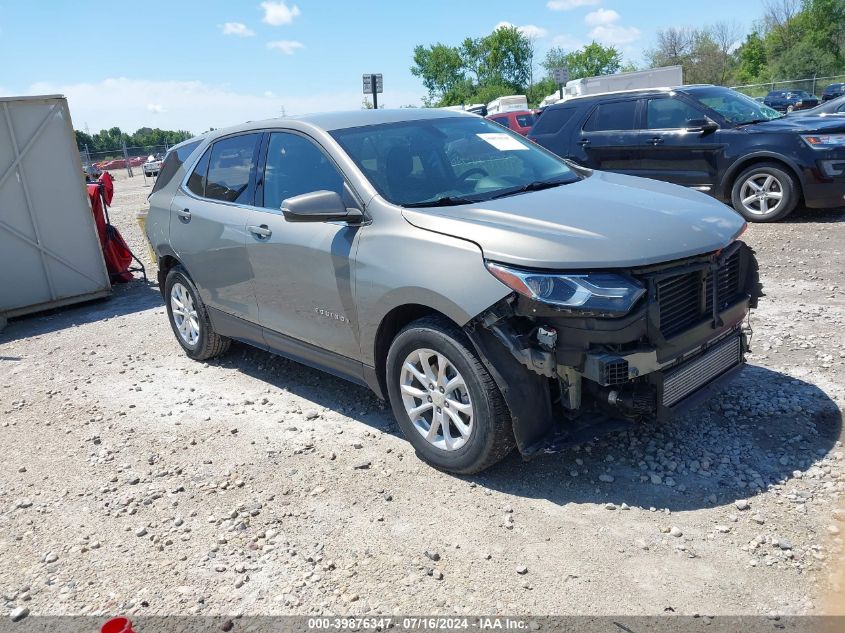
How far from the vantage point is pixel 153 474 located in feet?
13.7

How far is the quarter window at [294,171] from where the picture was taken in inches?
167

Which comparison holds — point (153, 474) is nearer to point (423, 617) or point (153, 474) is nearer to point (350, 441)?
point (350, 441)

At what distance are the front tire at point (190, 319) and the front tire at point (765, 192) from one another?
6955mm

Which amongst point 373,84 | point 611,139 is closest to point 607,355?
point 611,139

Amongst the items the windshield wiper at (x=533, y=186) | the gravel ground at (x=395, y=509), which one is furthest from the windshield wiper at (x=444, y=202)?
A: the gravel ground at (x=395, y=509)

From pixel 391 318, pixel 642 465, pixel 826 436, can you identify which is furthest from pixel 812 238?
pixel 391 318

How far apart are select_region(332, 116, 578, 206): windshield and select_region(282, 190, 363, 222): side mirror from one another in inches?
9.2

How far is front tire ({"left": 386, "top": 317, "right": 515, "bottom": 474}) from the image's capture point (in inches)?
135

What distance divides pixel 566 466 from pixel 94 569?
235 centimetres

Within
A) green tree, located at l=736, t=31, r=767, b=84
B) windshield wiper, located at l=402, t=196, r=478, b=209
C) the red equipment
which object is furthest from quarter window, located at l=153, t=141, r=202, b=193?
green tree, located at l=736, t=31, r=767, b=84

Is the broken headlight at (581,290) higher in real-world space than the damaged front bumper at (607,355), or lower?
higher

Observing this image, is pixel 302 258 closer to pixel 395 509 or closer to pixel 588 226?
pixel 395 509

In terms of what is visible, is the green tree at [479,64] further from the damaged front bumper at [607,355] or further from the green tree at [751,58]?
the damaged front bumper at [607,355]

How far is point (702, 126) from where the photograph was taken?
9406 millimetres
